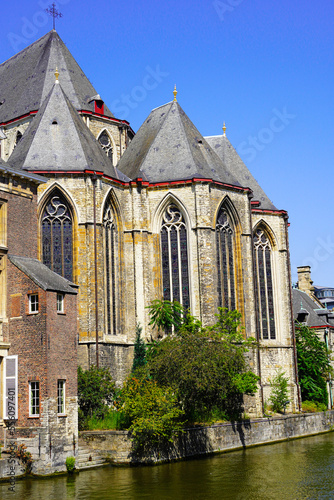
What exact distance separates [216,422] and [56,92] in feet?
62.8

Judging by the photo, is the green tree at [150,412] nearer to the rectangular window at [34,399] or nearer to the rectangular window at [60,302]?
the rectangular window at [34,399]

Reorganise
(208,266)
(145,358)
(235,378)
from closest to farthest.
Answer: (235,378), (145,358), (208,266)

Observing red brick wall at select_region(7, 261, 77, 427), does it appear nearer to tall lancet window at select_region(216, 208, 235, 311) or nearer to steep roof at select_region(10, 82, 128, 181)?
steep roof at select_region(10, 82, 128, 181)

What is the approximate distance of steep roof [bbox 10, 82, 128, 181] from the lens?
3319 cm

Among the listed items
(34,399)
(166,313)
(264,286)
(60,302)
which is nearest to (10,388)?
(34,399)

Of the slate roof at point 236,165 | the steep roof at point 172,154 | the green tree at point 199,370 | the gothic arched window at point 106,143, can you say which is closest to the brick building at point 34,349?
the green tree at point 199,370

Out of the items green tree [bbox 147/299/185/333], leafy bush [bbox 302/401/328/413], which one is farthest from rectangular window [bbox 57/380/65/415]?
leafy bush [bbox 302/401/328/413]

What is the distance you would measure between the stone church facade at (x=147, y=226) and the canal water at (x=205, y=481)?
8577mm

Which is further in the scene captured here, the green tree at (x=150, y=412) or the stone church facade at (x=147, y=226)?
the stone church facade at (x=147, y=226)

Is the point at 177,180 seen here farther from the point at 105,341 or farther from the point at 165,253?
the point at 105,341

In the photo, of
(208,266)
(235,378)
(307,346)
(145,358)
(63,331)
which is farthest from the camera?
(307,346)

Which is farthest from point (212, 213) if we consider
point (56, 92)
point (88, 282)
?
point (56, 92)

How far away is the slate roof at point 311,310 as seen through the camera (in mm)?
46947

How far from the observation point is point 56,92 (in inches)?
1416
